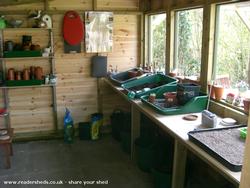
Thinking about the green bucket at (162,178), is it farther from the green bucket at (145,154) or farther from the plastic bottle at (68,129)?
the plastic bottle at (68,129)

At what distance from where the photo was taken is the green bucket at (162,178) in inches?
109

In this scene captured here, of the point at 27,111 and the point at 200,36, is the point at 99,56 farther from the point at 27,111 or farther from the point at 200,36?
the point at 200,36

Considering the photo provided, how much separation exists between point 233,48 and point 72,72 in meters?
2.50

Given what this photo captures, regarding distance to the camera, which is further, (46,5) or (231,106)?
(46,5)

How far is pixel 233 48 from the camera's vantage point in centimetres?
285

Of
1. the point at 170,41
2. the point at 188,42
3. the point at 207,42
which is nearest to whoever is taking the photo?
the point at 207,42

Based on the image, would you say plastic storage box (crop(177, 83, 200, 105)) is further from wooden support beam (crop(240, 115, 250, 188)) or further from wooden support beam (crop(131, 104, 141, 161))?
wooden support beam (crop(240, 115, 250, 188))

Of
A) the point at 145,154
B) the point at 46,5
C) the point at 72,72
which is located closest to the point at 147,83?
the point at 145,154

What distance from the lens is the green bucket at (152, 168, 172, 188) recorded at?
2766mm

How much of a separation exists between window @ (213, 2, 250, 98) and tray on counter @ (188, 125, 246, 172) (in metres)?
0.63

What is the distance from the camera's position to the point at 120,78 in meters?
4.50

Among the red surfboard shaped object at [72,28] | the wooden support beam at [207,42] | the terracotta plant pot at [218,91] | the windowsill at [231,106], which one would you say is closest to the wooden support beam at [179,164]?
the windowsill at [231,106]

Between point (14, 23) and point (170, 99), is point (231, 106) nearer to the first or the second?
point (170, 99)

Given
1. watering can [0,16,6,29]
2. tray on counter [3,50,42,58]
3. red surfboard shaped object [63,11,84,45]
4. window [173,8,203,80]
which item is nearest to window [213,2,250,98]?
window [173,8,203,80]
